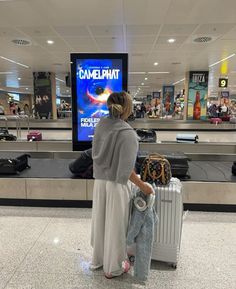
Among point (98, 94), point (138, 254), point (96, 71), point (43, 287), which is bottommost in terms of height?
point (43, 287)

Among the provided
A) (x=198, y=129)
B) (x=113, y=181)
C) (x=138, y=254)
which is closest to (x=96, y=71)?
(x=113, y=181)

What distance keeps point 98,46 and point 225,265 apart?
25.2 feet

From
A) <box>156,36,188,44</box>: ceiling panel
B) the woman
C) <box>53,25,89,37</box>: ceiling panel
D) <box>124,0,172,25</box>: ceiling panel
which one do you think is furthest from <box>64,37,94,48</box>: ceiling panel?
the woman

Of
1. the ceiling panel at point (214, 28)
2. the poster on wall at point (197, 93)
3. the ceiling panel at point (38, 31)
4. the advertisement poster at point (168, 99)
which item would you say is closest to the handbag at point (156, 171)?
the ceiling panel at point (214, 28)

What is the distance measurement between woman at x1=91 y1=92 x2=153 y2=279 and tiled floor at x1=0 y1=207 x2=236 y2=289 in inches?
13.3

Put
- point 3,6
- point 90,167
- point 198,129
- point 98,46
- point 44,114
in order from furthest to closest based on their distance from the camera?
point 44,114
point 198,129
point 98,46
point 3,6
point 90,167

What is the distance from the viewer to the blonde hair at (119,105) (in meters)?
1.85

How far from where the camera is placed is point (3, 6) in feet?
16.7

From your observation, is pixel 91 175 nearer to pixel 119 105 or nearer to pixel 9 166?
pixel 9 166

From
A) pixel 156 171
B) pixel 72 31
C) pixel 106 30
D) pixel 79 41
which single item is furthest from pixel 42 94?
pixel 156 171

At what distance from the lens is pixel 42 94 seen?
16938 millimetres

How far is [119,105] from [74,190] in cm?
218

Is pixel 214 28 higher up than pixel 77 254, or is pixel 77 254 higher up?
pixel 214 28

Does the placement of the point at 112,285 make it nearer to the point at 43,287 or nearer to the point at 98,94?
the point at 43,287
